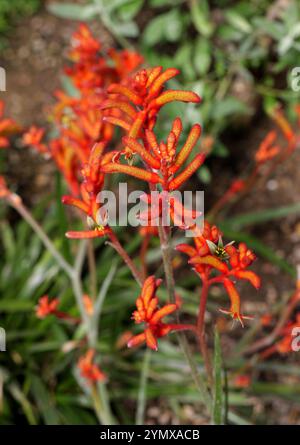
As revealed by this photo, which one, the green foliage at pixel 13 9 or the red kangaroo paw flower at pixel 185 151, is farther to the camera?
the green foliage at pixel 13 9

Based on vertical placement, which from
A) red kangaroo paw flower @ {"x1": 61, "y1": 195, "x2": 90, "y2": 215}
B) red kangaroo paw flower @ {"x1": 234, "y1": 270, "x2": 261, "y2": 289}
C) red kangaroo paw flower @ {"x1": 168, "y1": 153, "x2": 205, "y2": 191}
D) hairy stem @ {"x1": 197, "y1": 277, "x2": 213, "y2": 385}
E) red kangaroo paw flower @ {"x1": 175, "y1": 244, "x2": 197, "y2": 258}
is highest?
red kangaroo paw flower @ {"x1": 168, "y1": 153, "x2": 205, "y2": 191}

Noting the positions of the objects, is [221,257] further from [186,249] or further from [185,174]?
[185,174]

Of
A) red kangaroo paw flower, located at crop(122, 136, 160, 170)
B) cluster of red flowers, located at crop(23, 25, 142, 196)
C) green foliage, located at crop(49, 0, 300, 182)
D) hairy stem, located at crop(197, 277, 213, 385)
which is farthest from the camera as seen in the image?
green foliage, located at crop(49, 0, 300, 182)

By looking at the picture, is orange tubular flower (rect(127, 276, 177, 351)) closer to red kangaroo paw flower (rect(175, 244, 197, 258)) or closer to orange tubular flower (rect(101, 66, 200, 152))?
A: red kangaroo paw flower (rect(175, 244, 197, 258))

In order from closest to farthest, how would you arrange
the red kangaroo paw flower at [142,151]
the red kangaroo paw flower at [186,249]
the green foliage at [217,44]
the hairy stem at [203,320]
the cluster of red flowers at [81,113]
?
the red kangaroo paw flower at [142,151], the red kangaroo paw flower at [186,249], the hairy stem at [203,320], the cluster of red flowers at [81,113], the green foliage at [217,44]

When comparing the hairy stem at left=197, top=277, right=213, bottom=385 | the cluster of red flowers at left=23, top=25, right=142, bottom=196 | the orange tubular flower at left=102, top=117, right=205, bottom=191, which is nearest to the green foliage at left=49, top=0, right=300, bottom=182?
the cluster of red flowers at left=23, top=25, right=142, bottom=196

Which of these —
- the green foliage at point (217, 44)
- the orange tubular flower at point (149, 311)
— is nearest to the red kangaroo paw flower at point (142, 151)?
the orange tubular flower at point (149, 311)

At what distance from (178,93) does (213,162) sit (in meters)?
1.93

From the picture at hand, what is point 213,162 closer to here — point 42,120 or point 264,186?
point 264,186

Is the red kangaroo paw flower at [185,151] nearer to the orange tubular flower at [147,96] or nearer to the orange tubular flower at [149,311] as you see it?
the orange tubular flower at [147,96]

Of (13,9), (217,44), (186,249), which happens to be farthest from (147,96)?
(13,9)

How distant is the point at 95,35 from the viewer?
319 centimetres
